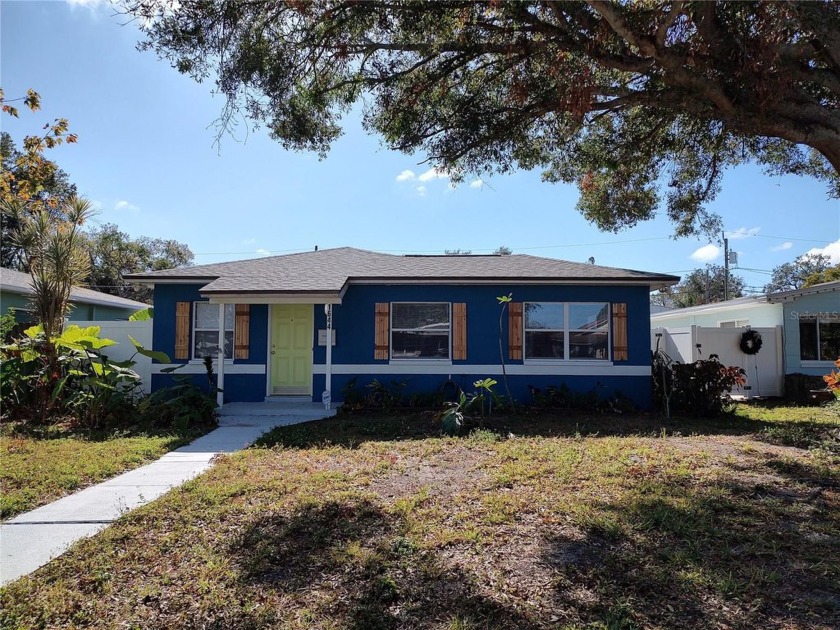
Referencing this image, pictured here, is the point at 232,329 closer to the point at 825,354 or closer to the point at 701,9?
the point at 701,9

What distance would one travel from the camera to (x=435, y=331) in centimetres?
1101

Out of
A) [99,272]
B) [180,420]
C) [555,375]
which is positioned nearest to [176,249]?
[99,272]

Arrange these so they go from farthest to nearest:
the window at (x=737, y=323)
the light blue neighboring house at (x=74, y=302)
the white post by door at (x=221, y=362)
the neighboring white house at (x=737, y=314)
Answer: the window at (x=737, y=323)
the neighboring white house at (x=737, y=314)
the light blue neighboring house at (x=74, y=302)
the white post by door at (x=221, y=362)

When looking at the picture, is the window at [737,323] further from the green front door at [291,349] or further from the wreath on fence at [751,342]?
the green front door at [291,349]

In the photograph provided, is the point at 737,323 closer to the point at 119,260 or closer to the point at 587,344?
the point at 587,344

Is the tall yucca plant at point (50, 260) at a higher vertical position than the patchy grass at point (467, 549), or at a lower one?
higher

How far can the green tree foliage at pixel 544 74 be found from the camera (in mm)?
5242

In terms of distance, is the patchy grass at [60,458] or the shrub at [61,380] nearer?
the patchy grass at [60,458]

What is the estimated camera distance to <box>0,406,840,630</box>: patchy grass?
2.90 metres

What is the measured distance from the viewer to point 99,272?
31.2m

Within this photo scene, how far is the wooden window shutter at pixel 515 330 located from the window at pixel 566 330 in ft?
0.78

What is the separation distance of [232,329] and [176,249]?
26.7 m

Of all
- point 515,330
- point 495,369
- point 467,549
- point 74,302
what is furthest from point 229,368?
point 74,302

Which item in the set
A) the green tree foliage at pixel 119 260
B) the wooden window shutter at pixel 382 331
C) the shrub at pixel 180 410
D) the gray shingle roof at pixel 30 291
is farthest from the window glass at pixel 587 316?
the green tree foliage at pixel 119 260
